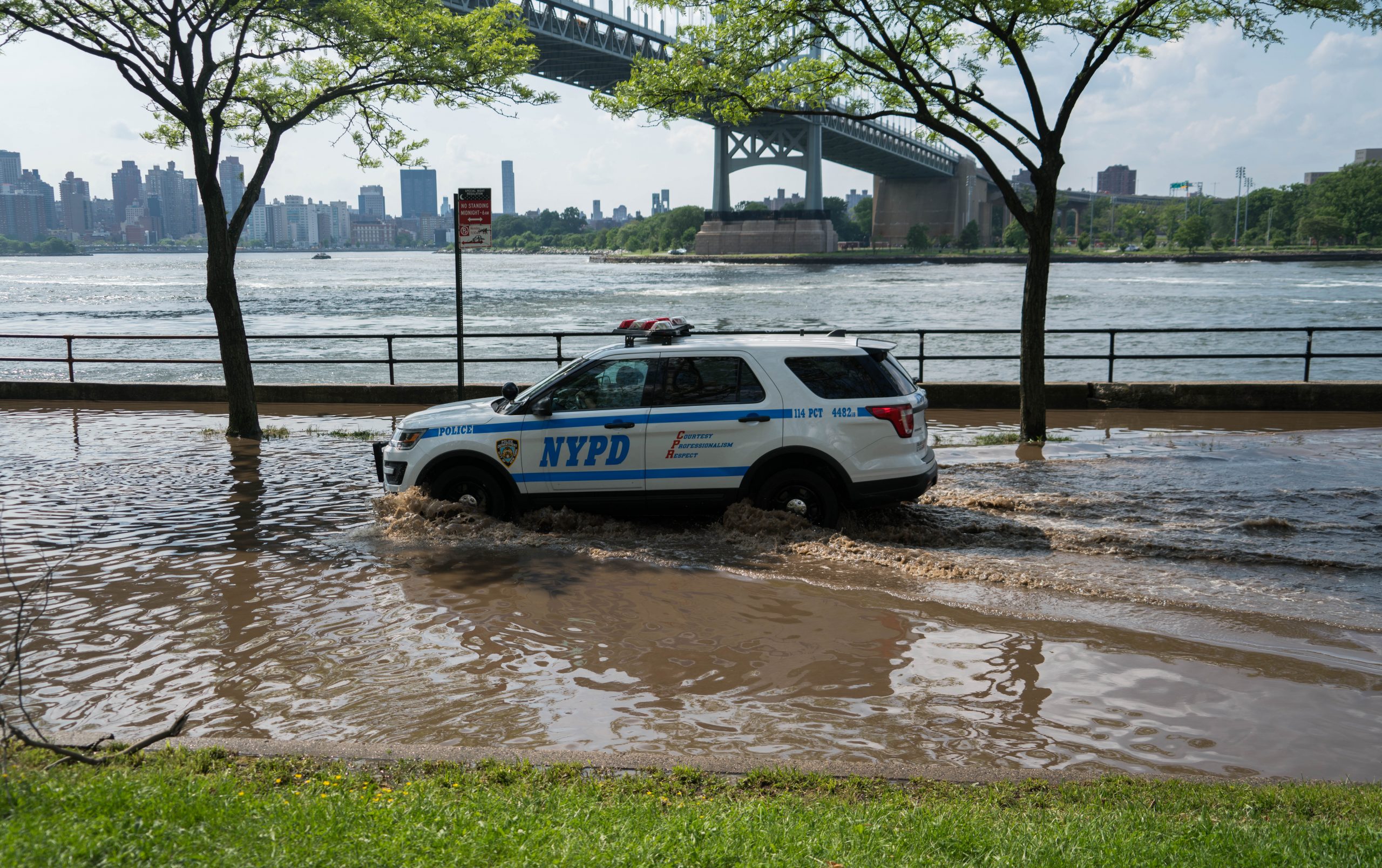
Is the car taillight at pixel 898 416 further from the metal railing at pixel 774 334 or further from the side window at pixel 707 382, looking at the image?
the metal railing at pixel 774 334

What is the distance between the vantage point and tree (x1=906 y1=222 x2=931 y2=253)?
148m

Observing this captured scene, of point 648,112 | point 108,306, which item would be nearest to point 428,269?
point 108,306

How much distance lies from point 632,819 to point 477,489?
18.9ft

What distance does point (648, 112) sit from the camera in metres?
14.8

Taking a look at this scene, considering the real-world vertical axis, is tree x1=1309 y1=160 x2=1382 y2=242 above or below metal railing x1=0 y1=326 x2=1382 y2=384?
above

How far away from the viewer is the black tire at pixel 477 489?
923 centimetres

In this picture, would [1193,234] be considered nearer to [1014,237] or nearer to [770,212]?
[1014,237]

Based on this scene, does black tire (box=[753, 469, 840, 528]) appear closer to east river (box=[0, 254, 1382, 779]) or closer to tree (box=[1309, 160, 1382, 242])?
east river (box=[0, 254, 1382, 779])

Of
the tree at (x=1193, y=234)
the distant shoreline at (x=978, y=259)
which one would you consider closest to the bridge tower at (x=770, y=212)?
the distant shoreline at (x=978, y=259)

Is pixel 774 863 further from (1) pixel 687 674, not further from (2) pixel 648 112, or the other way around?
(2) pixel 648 112

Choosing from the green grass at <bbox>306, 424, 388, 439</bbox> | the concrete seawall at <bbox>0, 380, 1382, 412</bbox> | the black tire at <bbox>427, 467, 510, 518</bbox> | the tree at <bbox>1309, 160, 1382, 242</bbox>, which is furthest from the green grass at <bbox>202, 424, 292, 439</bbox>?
the tree at <bbox>1309, 160, 1382, 242</bbox>

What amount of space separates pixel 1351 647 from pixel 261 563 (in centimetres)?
761

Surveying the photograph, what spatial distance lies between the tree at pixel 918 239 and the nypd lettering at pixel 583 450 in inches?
5705

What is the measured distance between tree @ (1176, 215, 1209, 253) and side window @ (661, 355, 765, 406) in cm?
16879
